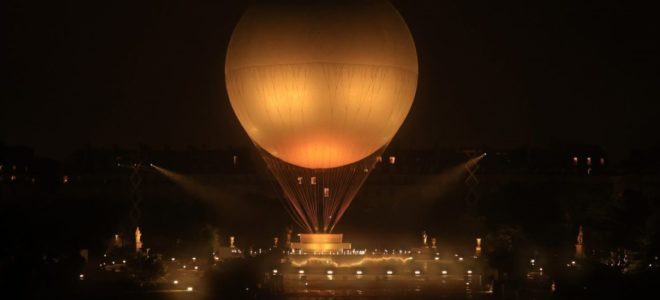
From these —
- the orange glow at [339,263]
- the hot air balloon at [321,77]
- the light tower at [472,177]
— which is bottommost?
the orange glow at [339,263]

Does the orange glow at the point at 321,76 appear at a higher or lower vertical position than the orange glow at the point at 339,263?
higher

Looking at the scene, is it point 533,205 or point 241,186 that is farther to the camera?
point 241,186

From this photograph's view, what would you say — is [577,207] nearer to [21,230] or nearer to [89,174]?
[21,230]

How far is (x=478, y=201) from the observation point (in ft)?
362

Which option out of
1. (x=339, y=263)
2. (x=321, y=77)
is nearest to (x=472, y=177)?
(x=339, y=263)

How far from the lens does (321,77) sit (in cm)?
5797

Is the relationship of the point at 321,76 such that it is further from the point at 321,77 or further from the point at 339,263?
the point at 339,263

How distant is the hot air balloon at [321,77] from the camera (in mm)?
57406

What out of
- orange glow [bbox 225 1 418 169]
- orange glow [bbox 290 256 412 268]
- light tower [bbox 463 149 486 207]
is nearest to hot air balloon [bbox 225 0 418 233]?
orange glow [bbox 225 1 418 169]

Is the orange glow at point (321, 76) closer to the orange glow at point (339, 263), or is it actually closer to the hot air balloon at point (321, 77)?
the hot air balloon at point (321, 77)

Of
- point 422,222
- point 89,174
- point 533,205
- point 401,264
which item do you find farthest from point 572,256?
point 89,174

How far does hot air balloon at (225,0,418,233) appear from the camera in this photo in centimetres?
5741

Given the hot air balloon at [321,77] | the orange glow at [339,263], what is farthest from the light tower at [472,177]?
the hot air balloon at [321,77]

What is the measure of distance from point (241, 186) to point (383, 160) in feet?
50.4
